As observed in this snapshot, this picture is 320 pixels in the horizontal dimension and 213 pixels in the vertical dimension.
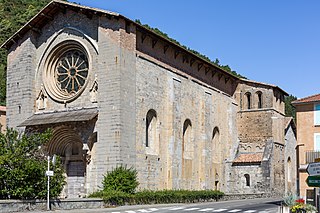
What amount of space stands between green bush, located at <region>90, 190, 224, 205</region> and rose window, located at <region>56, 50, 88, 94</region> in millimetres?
8466

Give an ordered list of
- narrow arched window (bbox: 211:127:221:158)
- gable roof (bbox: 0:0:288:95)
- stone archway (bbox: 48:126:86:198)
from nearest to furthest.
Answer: gable roof (bbox: 0:0:288:95) < stone archway (bbox: 48:126:86:198) < narrow arched window (bbox: 211:127:221:158)

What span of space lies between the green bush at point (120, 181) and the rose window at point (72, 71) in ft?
23.2

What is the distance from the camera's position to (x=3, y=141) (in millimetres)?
25547

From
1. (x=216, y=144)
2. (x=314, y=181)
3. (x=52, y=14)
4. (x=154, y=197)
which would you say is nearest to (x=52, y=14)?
(x=52, y=14)

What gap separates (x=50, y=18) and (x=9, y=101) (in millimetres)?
6683

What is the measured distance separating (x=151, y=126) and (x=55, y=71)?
7777mm

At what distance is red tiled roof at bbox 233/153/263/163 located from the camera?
4934 cm

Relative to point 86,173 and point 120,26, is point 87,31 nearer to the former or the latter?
point 120,26

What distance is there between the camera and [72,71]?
35812mm

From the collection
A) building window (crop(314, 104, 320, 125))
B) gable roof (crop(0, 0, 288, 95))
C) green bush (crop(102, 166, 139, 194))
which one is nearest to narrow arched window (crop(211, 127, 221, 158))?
gable roof (crop(0, 0, 288, 95))

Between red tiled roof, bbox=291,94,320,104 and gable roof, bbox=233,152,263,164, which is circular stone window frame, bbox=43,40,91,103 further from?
gable roof, bbox=233,152,263,164

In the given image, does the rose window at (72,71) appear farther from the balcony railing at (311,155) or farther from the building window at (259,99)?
the building window at (259,99)

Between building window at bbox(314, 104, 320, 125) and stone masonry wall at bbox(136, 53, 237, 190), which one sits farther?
stone masonry wall at bbox(136, 53, 237, 190)

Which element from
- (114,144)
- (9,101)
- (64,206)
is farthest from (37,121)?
(64,206)
